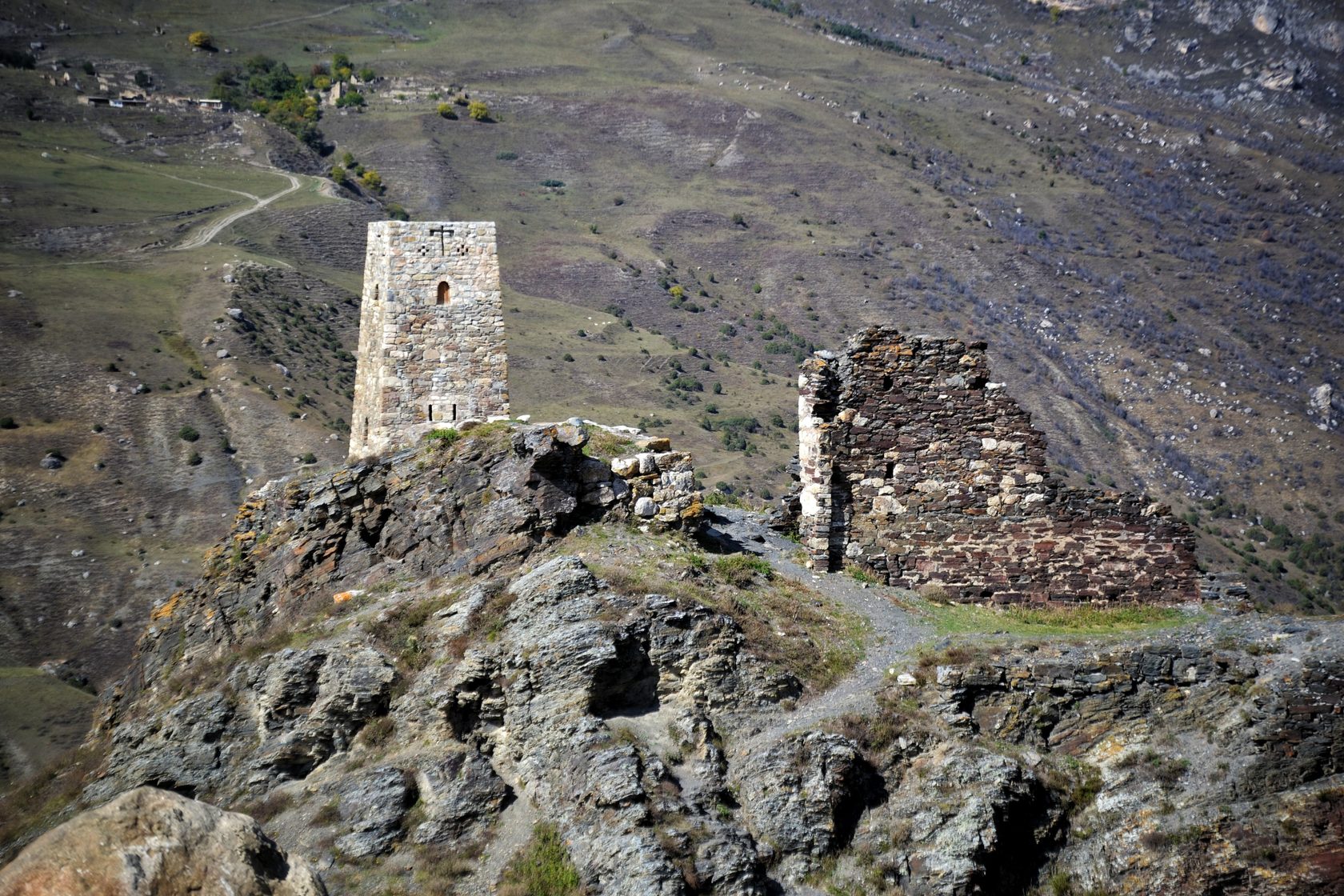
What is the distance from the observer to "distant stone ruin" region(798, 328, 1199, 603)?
22.0m

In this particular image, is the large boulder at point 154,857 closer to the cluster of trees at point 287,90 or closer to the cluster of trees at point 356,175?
the cluster of trees at point 356,175

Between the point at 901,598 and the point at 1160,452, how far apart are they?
307ft

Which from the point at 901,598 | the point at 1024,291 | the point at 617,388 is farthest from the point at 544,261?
the point at 901,598

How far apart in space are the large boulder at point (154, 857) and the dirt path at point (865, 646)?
7021mm

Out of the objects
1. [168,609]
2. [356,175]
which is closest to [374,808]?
[168,609]

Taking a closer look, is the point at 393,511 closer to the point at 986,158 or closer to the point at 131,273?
the point at 131,273

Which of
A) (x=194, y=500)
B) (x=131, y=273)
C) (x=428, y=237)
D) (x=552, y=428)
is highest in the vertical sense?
(x=428, y=237)

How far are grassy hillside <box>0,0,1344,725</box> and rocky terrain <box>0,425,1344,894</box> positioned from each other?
53.7 metres

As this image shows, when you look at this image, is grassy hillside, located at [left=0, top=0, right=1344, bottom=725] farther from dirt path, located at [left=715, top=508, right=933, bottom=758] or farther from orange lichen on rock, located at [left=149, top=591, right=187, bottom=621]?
dirt path, located at [left=715, top=508, right=933, bottom=758]

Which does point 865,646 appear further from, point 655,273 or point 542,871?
point 655,273

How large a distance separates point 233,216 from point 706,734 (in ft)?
415

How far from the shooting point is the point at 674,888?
16453mm

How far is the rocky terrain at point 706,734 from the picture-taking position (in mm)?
17328

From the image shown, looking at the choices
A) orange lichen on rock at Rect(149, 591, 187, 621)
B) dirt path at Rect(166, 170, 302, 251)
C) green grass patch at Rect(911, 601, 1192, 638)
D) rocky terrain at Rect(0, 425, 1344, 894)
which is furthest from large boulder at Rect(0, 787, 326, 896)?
dirt path at Rect(166, 170, 302, 251)
